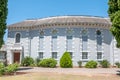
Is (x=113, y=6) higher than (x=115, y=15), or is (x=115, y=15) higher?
(x=113, y=6)

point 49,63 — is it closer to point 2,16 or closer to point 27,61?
point 27,61

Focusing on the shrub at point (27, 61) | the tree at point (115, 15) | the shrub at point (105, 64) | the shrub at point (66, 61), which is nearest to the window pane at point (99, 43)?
the shrub at point (105, 64)

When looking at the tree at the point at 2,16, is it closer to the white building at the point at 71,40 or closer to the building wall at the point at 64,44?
the white building at the point at 71,40

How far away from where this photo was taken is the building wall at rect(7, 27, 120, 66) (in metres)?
40.7

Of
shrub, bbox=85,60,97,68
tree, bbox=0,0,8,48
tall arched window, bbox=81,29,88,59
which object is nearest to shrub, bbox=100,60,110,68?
shrub, bbox=85,60,97,68

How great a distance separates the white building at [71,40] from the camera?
40.7m

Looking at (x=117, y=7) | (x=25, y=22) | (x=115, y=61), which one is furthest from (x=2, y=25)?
(x=115, y=61)

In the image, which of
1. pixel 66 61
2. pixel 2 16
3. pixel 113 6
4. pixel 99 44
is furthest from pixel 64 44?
pixel 113 6

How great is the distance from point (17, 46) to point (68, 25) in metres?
10.5

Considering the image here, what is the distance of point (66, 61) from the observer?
37.8 metres

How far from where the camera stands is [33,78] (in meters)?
21.7

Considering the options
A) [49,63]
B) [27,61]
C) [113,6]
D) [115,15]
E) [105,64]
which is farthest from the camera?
[27,61]

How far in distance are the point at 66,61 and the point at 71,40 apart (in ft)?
14.8

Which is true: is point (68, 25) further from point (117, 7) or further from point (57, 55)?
point (117, 7)
